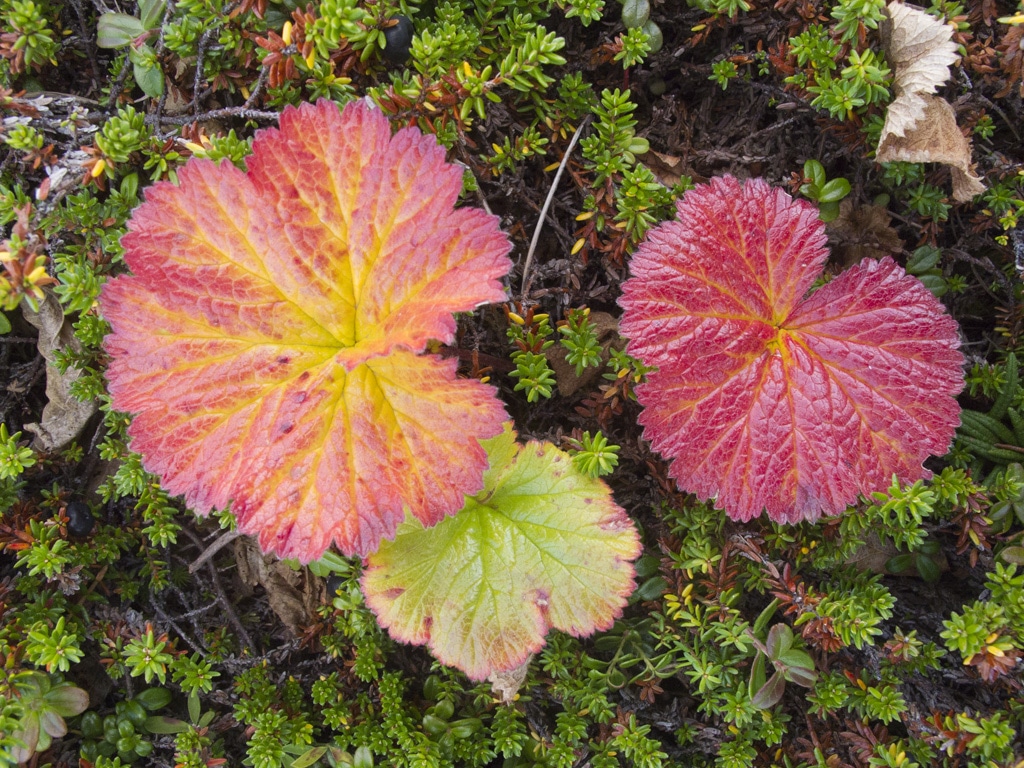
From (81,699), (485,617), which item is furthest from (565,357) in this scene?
(81,699)

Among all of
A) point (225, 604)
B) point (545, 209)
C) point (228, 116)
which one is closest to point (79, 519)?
point (225, 604)

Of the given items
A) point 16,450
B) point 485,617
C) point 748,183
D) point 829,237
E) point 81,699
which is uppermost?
point 748,183

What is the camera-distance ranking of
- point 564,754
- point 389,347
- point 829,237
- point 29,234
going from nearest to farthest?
1. point 389,347
2. point 29,234
3. point 564,754
4. point 829,237

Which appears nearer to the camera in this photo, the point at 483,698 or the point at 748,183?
the point at 748,183

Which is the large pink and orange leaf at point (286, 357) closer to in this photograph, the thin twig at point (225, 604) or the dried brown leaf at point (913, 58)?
the thin twig at point (225, 604)

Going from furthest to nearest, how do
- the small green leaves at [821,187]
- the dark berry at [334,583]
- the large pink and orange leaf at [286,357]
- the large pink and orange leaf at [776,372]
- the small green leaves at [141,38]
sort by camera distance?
1. the dark berry at [334,583]
2. the small green leaves at [821,187]
3. the small green leaves at [141,38]
4. the large pink and orange leaf at [776,372]
5. the large pink and orange leaf at [286,357]

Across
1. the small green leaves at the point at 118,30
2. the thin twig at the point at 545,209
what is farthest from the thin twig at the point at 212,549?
the small green leaves at the point at 118,30

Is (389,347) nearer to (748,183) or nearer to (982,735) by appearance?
(748,183)
